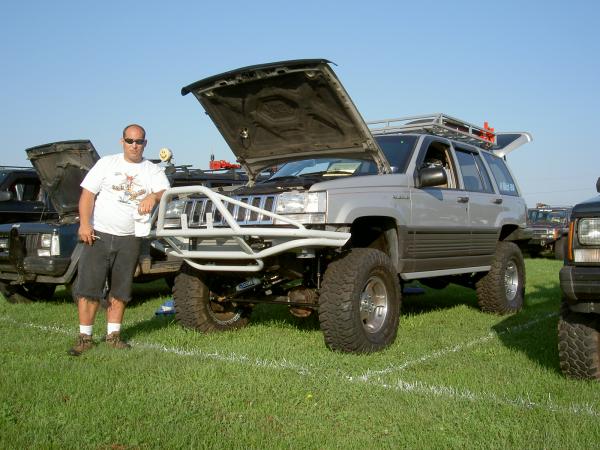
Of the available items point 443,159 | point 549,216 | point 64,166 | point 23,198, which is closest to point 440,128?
point 443,159

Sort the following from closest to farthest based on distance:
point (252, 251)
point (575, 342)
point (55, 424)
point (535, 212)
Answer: point (55, 424)
point (575, 342)
point (252, 251)
point (535, 212)

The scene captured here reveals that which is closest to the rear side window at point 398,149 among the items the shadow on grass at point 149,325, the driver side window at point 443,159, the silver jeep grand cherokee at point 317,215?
the silver jeep grand cherokee at point 317,215

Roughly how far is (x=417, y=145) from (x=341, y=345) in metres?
2.29

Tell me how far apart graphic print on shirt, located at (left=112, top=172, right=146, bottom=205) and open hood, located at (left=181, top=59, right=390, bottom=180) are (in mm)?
1078

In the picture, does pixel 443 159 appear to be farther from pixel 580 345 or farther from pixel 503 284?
pixel 580 345

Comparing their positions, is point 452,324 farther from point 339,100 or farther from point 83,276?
point 83,276

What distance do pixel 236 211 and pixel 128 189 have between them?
0.89 meters

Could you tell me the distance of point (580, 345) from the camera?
161 inches

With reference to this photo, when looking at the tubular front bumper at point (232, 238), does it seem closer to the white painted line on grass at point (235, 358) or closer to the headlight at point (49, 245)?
the white painted line on grass at point (235, 358)

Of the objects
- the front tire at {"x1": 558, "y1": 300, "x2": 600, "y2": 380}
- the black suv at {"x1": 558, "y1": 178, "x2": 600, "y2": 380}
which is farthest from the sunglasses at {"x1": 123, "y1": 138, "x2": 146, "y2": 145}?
the front tire at {"x1": 558, "y1": 300, "x2": 600, "y2": 380}

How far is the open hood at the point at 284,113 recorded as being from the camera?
525 cm

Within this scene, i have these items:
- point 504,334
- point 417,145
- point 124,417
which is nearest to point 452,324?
point 504,334

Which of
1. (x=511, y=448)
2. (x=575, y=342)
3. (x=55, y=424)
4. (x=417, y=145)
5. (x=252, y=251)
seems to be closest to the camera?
(x=511, y=448)

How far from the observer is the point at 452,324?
6777 mm
